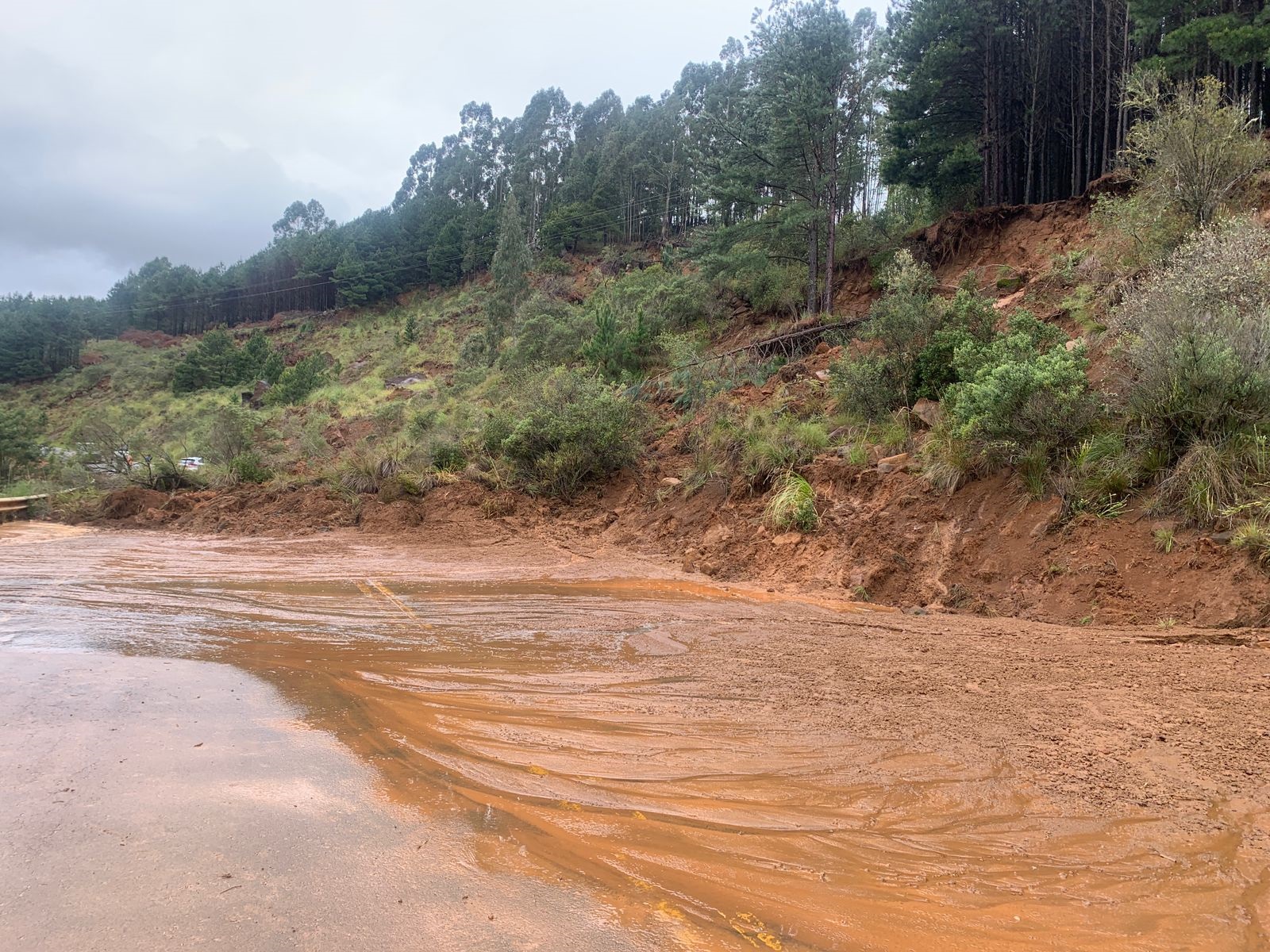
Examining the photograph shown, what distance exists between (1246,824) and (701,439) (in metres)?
13.0

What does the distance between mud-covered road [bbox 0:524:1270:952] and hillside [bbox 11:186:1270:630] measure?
137 centimetres

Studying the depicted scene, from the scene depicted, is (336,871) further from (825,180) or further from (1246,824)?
(825,180)

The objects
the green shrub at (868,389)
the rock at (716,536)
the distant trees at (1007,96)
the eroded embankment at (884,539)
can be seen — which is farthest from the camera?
the distant trees at (1007,96)

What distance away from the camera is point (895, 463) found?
37.1 ft

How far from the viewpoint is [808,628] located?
7332 millimetres

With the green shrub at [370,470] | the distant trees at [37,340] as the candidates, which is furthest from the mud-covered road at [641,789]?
the distant trees at [37,340]

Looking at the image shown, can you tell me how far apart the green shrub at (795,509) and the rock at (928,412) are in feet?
7.83

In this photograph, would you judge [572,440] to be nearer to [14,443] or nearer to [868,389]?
[868,389]

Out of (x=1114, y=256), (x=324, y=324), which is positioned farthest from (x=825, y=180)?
(x=324, y=324)

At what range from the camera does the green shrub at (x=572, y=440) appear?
Answer: 16.4 m

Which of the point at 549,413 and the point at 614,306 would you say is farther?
the point at 614,306

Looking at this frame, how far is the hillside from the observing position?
25.2 feet

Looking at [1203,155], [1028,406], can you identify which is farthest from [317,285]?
[1028,406]

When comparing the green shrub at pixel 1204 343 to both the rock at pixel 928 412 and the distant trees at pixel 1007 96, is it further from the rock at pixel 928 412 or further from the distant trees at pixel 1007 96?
the distant trees at pixel 1007 96
